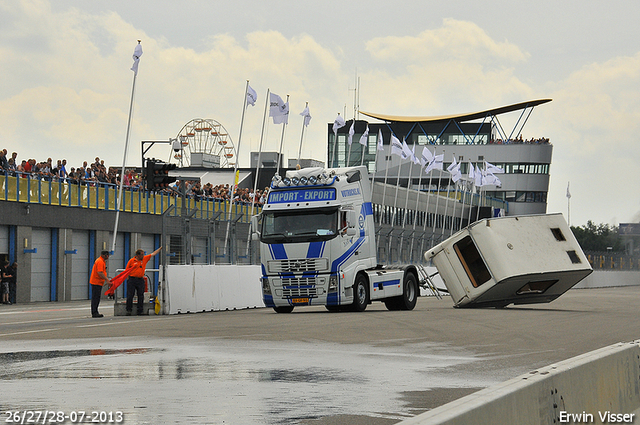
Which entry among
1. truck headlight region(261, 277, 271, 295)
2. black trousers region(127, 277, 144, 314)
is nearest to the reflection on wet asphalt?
black trousers region(127, 277, 144, 314)

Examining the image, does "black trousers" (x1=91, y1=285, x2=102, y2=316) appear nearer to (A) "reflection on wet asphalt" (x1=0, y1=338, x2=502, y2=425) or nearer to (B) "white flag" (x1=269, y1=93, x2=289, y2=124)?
(A) "reflection on wet asphalt" (x1=0, y1=338, x2=502, y2=425)

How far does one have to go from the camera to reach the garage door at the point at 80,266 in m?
43.2

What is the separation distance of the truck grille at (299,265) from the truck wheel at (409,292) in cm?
383

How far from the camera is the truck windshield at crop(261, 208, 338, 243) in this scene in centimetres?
2511

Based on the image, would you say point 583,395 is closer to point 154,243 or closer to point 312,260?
point 312,260

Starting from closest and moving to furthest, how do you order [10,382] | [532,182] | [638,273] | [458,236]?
1. [10,382]
2. [458,236]
3. [638,273]
4. [532,182]

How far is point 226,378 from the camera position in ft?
35.5

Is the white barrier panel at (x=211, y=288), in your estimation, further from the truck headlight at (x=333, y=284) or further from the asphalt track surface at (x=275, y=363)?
the truck headlight at (x=333, y=284)

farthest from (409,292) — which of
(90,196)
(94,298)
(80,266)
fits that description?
(80,266)

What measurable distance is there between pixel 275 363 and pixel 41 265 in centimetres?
3036

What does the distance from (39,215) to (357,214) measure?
18658 millimetres

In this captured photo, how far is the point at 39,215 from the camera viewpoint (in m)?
40.0

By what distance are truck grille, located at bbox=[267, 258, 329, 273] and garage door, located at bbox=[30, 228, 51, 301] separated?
17.9 metres

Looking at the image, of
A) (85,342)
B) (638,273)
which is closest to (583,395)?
(85,342)
